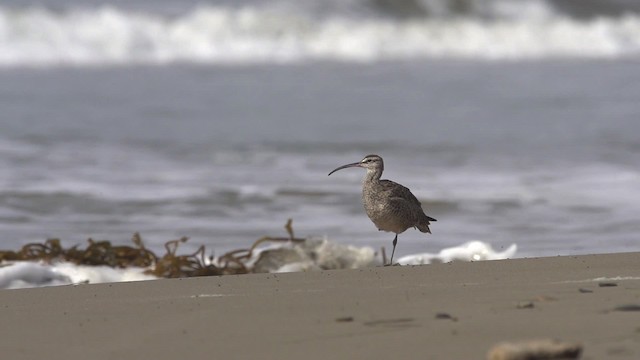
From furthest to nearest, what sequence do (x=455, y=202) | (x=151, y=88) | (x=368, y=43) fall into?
(x=368, y=43) → (x=151, y=88) → (x=455, y=202)

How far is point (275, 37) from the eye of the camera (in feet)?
86.1

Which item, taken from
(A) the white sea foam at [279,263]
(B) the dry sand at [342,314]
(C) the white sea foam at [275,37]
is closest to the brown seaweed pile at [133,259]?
(A) the white sea foam at [279,263]

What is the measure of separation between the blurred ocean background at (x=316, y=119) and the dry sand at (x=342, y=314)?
107 inches

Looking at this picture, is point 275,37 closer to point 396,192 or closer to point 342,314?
point 396,192

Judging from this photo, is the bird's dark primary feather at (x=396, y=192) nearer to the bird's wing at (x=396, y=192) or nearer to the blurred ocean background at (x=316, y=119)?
the bird's wing at (x=396, y=192)

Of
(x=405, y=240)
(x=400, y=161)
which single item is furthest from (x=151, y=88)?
(x=405, y=240)

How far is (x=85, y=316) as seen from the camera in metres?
4.29

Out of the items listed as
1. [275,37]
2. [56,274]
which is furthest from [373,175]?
[275,37]

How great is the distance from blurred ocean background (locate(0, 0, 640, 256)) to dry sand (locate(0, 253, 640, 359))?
2708 millimetres

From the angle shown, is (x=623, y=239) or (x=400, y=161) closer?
(x=623, y=239)

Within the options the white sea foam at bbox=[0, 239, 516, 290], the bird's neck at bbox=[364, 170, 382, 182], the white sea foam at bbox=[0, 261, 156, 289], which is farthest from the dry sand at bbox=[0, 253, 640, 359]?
the bird's neck at bbox=[364, 170, 382, 182]

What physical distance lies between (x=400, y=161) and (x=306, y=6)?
16.6 m

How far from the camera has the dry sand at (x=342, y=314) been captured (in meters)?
3.64

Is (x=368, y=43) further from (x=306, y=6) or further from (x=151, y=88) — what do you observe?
(x=151, y=88)
